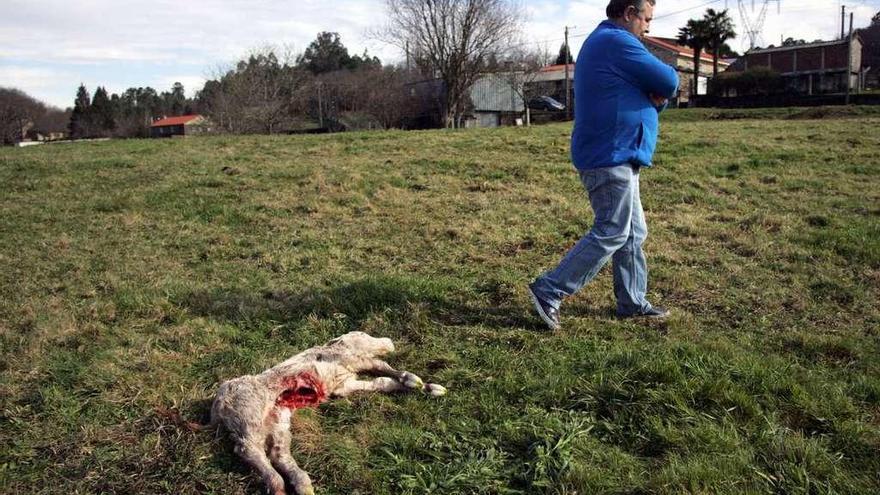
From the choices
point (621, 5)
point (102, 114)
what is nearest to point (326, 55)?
point (102, 114)

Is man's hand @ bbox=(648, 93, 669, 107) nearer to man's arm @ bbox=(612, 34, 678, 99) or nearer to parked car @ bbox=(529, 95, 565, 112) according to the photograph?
man's arm @ bbox=(612, 34, 678, 99)

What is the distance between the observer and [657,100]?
12.7ft

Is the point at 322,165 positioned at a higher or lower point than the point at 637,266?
higher

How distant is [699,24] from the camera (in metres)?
47.0

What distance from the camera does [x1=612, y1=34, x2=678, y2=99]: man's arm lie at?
366 centimetres

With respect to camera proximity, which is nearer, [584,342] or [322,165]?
[584,342]

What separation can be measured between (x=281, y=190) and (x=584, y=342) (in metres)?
5.76

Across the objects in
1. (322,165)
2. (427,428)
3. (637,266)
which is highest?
(322,165)

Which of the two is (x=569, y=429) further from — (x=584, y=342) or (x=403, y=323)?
(x=403, y=323)

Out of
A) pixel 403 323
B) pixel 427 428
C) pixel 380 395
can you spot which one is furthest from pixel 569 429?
pixel 403 323

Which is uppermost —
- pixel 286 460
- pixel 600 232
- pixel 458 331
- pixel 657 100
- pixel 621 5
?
pixel 621 5

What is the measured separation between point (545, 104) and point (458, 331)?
45540 mm

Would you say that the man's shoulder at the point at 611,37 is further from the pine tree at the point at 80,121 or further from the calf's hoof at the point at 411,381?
the pine tree at the point at 80,121

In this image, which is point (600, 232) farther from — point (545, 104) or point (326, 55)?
point (326, 55)
